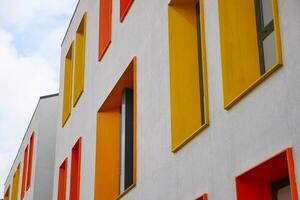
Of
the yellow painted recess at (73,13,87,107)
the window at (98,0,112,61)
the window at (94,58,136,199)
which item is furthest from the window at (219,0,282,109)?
the yellow painted recess at (73,13,87,107)

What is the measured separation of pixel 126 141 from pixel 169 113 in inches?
142

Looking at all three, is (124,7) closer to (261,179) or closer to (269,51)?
(269,51)

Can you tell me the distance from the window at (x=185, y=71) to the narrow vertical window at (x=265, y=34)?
92 centimetres

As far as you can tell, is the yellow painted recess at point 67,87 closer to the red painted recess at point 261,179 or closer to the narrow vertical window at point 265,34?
the narrow vertical window at point 265,34

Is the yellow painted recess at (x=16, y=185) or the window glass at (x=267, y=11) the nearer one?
the window glass at (x=267, y=11)

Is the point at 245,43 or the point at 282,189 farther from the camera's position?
the point at 245,43

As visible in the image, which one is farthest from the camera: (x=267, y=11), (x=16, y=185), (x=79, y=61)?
(x=16, y=185)

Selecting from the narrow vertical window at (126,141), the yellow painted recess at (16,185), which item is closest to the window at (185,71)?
Answer: the narrow vertical window at (126,141)

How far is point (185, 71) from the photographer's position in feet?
34.5

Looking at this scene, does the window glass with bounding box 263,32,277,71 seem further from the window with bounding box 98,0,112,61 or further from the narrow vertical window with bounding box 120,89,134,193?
the window with bounding box 98,0,112,61

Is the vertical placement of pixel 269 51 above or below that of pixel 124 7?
below

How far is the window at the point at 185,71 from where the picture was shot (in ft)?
33.0

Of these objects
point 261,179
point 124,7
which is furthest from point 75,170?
point 261,179

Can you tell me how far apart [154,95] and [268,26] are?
2.81 metres
